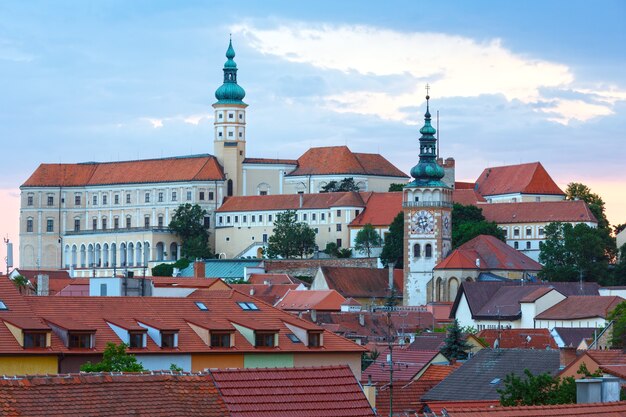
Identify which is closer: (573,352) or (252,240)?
(573,352)

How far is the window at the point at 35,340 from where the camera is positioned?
38.8 metres

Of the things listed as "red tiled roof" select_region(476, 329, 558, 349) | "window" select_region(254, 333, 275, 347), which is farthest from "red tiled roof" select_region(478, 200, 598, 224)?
"window" select_region(254, 333, 275, 347)

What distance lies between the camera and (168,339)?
42.7m

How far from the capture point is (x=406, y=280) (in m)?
139

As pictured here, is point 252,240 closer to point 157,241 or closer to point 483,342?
point 157,241

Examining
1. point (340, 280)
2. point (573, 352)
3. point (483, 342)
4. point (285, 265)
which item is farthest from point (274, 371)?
point (285, 265)

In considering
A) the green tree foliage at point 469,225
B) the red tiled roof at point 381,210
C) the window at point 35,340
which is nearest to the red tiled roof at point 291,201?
the red tiled roof at point 381,210

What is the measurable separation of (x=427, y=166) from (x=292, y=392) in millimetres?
120501

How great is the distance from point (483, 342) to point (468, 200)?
312ft

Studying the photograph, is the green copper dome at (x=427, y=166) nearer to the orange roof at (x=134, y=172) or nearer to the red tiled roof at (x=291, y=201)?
the red tiled roof at (x=291, y=201)

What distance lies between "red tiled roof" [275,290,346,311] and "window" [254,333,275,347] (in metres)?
64.2

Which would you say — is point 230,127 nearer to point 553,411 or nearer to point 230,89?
point 230,89

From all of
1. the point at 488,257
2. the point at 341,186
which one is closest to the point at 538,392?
the point at 488,257

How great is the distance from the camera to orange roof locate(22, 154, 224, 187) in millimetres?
184875
